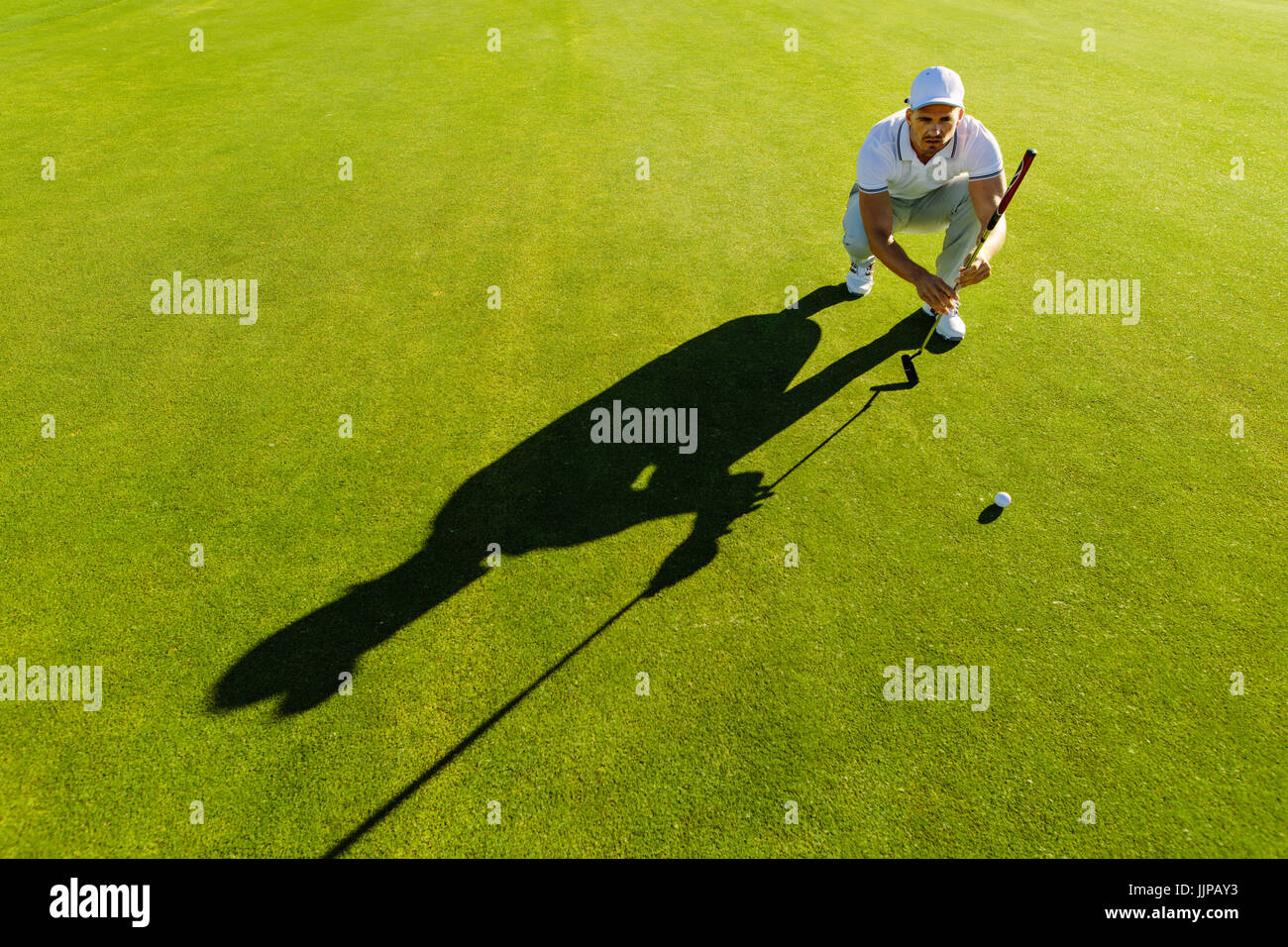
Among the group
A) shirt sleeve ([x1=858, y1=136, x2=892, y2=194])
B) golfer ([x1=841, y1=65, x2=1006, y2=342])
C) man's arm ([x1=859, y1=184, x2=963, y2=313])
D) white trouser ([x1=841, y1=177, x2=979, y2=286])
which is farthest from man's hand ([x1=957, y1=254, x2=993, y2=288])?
shirt sleeve ([x1=858, y1=136, x2=892, y2=194])

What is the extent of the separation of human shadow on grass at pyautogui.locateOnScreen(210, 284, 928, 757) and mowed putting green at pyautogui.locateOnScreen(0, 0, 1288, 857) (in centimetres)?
4

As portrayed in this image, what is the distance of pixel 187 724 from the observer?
412cm

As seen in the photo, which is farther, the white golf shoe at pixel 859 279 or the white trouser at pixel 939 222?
the white golf shoe at pixel 859 279

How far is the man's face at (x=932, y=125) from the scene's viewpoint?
Result: 5.57 m

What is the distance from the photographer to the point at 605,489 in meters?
5.50

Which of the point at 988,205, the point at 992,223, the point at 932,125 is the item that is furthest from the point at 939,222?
the point at 932,125

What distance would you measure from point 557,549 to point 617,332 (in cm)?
284

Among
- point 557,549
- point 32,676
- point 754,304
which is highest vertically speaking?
point 754,304

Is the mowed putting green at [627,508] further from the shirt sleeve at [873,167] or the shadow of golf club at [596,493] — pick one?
the shirt sleeve at [873,167]

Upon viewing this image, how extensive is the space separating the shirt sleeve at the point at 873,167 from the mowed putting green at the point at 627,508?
4.69 ft

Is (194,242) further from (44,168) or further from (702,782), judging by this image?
(702,782)

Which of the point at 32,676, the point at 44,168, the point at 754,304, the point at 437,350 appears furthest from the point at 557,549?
the point at 44,168

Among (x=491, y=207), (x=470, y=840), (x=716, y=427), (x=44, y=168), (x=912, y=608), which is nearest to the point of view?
(x=470, y=840)

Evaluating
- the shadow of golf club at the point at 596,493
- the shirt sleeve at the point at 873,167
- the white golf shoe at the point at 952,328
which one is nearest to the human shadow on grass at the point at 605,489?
the shadow of golf club at the point at 596,493
